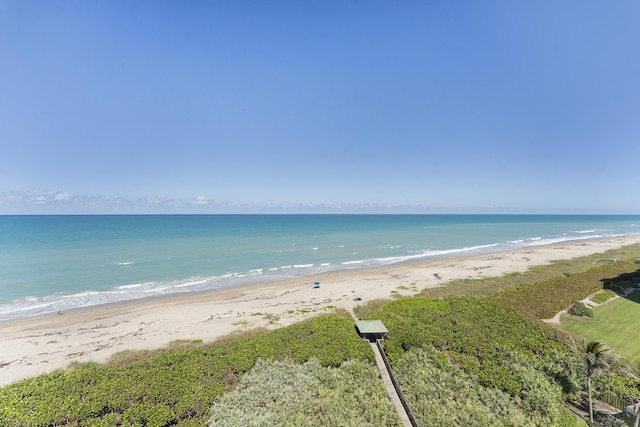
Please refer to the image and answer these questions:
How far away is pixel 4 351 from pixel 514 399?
35.5 metres

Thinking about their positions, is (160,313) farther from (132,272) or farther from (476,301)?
(476,301)

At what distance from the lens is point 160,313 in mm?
29312

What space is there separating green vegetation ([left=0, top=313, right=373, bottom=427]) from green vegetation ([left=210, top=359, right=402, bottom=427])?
0.71m

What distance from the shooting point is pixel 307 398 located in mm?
13602

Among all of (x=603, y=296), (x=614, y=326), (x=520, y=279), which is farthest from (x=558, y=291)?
(x=520, y=279)

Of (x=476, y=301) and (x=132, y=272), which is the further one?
(x=132, y=272)

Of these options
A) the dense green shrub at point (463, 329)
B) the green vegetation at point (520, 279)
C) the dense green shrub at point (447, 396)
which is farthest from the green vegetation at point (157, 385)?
the green vegetation at point (520, 279)

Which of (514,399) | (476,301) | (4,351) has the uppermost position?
(476,301)

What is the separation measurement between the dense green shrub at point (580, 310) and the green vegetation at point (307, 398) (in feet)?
67.6

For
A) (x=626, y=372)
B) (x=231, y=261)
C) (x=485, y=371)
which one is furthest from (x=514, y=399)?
(x=231, y=261)

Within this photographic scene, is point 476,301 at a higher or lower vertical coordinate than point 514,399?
higher

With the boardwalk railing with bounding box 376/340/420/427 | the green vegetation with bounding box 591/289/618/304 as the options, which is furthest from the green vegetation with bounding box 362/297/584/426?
the green vegetation with bounding box 591/289/618/304

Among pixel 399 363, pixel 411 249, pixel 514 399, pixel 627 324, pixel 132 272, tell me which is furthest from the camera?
pixel 411 249

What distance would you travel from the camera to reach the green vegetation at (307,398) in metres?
12.3
